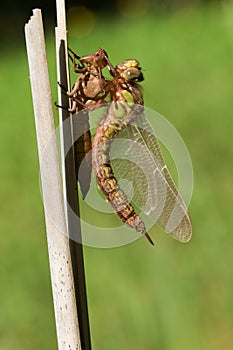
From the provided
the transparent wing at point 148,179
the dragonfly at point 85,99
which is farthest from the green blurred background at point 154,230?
the dragonfly at point 85,99

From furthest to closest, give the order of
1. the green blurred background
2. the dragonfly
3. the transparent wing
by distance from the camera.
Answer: the green blurred background < the transparent wing < the dragonfly

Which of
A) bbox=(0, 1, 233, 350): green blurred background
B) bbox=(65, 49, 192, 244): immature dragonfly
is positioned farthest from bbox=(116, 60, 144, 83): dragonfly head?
bbox=(0, 1, 233, 350): green blurred background

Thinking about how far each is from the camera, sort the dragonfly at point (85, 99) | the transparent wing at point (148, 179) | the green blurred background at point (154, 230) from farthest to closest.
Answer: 1. the green blurred background at point (154, 230)
2. the transparent wing at point (148, 179)
3. the dragonfly at point (85, 99)

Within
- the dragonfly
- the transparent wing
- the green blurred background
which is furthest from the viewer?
the green blurred background

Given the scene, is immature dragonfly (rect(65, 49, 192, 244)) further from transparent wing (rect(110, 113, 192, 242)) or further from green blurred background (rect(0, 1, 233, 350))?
green blurred background (rect(0, 1, 233, 350))

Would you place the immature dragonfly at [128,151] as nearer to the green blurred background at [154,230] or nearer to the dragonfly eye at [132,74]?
the dragonfly eye at [132,74]

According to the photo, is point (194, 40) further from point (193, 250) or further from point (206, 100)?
point (193, 250)

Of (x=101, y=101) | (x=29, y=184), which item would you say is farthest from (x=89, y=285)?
(x=101, y=101)
